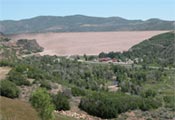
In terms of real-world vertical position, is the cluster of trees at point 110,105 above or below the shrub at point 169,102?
above

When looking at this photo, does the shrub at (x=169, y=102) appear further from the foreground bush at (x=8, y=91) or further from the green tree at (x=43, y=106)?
the green tree at (x=43, y=106)

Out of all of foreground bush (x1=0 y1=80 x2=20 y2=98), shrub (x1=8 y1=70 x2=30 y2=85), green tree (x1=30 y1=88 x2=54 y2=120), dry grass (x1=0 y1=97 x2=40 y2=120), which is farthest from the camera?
shrub (x1=8 y1=70 x2=30 y2=85)

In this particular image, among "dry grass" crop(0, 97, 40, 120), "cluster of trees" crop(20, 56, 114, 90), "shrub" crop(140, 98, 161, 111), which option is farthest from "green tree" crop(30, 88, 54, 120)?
"cluster of trees" crop(20, 56, 114, 90)

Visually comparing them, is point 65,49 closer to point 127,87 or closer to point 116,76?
point 116,76

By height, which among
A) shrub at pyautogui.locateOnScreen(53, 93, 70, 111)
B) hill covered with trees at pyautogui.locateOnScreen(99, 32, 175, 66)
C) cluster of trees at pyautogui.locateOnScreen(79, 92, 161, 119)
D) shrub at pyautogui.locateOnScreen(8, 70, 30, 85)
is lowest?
hill covered with trees at pyautogui.locateOnScreen(99, 32, 175, 66)

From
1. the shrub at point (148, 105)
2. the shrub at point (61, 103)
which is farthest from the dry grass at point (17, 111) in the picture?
the shrub at point (148, 105)

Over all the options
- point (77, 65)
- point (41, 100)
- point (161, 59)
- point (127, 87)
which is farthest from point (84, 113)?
point (161, 59)

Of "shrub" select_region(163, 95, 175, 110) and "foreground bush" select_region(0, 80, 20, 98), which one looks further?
"shrub" select_region(163, 95, 175, 110)

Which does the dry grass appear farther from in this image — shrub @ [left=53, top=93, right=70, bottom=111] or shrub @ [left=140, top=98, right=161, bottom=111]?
shrub @ [left=140, top=98, right=161, bottom=111]
